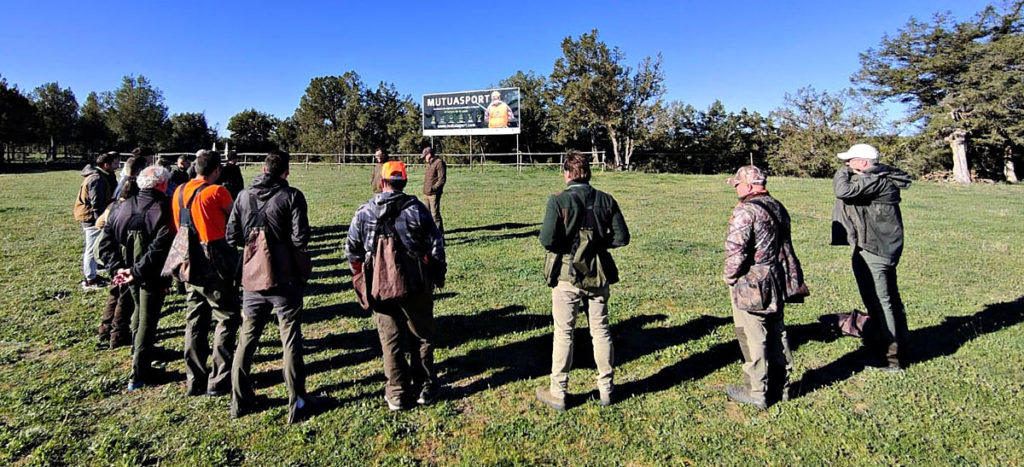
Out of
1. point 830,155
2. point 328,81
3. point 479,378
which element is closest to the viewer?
point 479,378

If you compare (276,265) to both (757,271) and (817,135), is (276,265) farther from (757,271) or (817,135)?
(817,135)

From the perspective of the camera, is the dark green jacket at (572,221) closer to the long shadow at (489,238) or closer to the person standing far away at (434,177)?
→ the person standing far away at (434,177)

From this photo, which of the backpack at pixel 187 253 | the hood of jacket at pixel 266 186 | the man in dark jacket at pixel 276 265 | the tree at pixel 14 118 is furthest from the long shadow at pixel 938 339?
the tree at pixel 14 118

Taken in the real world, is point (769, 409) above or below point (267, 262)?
below

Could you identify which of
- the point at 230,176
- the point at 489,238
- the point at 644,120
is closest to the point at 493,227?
the point at 489,238

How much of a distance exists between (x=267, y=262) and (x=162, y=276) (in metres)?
1.23

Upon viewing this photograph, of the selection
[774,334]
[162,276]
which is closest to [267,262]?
[162,276]

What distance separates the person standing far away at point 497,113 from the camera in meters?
31.0

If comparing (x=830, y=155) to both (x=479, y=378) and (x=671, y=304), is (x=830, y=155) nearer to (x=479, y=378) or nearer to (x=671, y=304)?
(x=671, y=304)

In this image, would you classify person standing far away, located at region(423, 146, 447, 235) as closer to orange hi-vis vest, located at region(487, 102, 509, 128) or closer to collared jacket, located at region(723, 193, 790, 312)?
collared jacket, located at region(723, 193, 790, 312)

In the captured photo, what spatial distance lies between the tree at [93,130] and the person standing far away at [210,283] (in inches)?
2665

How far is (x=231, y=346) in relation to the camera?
3.88 m

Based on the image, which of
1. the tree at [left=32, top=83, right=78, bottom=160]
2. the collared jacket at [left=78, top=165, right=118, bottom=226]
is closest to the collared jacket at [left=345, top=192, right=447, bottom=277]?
the collared jacket at [left=78, top=165, right=118, bottom=226]

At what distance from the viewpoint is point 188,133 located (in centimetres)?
6256
